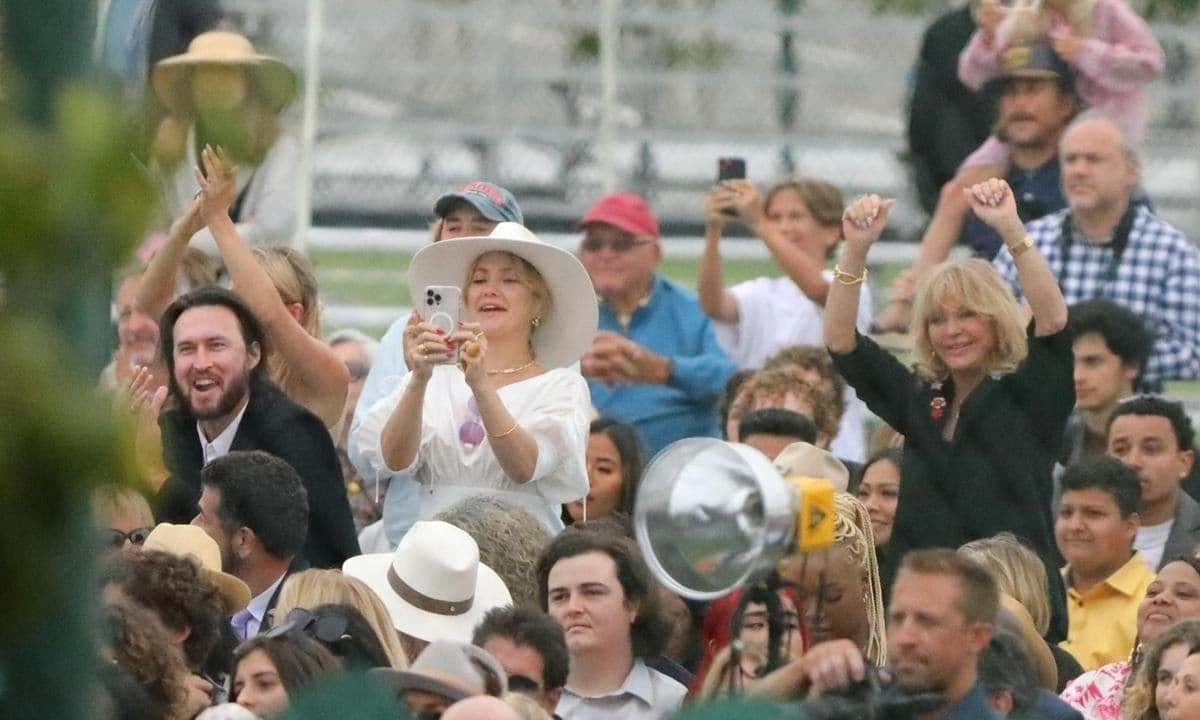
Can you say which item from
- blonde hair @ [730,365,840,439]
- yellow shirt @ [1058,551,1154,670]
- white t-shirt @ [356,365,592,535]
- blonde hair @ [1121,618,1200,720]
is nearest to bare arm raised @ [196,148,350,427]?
white t-shirt @ [356,365,592,535]

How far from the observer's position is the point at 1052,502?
4.75 metres

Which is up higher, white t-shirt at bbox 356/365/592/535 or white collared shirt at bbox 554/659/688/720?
white t-shirt at bbox 356/365/592/535

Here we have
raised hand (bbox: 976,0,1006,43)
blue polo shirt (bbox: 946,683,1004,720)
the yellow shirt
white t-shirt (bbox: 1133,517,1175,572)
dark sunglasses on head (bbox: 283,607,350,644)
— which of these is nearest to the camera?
blue polo shirt (bbox: 946,683,1004,720)

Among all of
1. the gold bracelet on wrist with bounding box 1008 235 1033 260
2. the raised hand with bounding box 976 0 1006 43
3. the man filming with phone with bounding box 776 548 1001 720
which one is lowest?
the man filming with phone with bounding box 776 548 1001 720

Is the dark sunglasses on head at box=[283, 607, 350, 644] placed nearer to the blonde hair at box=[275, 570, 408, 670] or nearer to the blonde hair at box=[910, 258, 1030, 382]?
the blonde hair at box=[275, 570, 408, 670]

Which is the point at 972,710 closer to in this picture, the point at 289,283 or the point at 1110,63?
the point at 289,283

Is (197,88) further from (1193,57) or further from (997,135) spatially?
(1193,57)

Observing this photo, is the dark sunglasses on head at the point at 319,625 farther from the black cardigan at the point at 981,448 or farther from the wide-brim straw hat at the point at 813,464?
the black cardigan at the point at 981,448

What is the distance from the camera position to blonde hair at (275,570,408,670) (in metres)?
3.62

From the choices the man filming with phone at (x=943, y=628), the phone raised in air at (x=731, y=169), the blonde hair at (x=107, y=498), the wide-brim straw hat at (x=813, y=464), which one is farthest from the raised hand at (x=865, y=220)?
the blonde hair at (x=107, y=498)

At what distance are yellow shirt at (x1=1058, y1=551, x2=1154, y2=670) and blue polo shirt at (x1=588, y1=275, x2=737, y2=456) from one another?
1.33m

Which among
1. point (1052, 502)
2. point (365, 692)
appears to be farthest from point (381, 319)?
point (365, 692)

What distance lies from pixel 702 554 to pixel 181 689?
150 cm

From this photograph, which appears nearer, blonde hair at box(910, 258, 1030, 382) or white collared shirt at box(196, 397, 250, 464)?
blonde hair at box(910, 258, 1030, 382)
